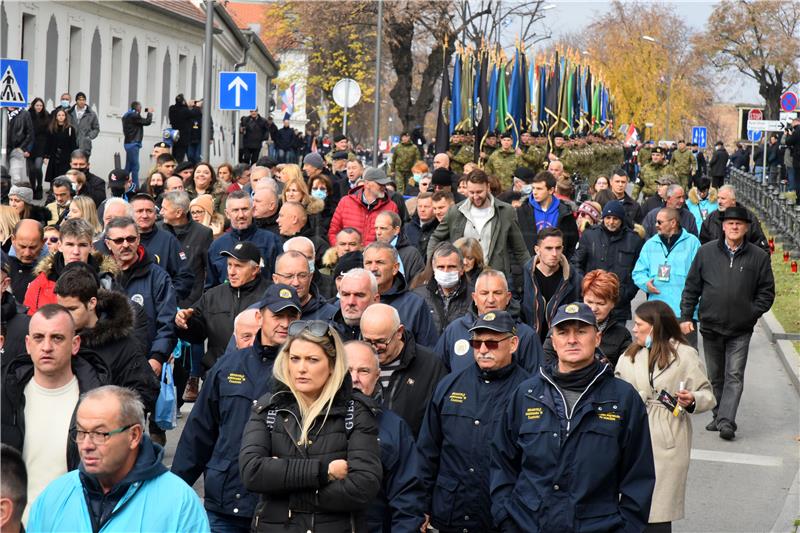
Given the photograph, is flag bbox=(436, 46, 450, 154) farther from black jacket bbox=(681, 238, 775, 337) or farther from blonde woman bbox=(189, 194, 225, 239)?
black jacket bbox=(681, 238, 775, 337)

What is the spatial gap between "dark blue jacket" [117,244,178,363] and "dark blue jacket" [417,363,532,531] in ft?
9.65

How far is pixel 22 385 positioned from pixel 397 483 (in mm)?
1768

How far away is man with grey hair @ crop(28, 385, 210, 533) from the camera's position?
15.9 ft

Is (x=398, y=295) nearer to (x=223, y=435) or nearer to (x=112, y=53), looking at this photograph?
(x=223, y=435)

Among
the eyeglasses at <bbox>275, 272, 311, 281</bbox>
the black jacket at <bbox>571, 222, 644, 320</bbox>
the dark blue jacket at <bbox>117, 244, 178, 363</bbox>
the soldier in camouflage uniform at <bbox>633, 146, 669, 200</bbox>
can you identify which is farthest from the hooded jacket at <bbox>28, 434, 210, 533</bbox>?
the soldier in camouflage uniform at <bbox>633, 146, 669, 200</bbox>

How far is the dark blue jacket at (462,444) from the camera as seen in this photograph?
Result: 6734mm

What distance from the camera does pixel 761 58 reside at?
6962cm

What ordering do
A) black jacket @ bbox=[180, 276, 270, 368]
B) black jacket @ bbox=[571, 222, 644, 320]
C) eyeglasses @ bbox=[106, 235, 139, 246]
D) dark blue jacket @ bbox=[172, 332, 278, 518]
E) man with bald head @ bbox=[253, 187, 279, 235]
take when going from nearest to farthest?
dark blue jacket @ bbox=[172, 332, 278, 518] → black jacket @ bbox=[180, 276, 270, 368] → eyeglasses @ bbox=[106, 235, 139, 246] → man with bald head @ bbox=[253, 187, 279, 235] → black jacket @ bbox=[571, 222, 644, 320]

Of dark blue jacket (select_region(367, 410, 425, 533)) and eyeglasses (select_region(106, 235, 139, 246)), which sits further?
eyeglasses (select_region(106, 235, 139, 246))

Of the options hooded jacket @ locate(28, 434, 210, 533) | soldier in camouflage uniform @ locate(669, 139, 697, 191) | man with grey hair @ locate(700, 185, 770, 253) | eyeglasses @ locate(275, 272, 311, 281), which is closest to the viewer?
hooded jacket @ locate(28, 434, 210, 533)

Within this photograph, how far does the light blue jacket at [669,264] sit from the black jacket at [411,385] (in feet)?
20.0

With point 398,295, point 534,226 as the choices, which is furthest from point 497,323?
point 534,226

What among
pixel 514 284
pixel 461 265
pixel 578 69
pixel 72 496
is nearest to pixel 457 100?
pixel 578 69

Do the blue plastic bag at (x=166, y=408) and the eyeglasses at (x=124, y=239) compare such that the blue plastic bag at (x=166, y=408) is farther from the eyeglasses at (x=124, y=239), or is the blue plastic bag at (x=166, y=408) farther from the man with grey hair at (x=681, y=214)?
the man with grey hair at (x=681, y=214)
